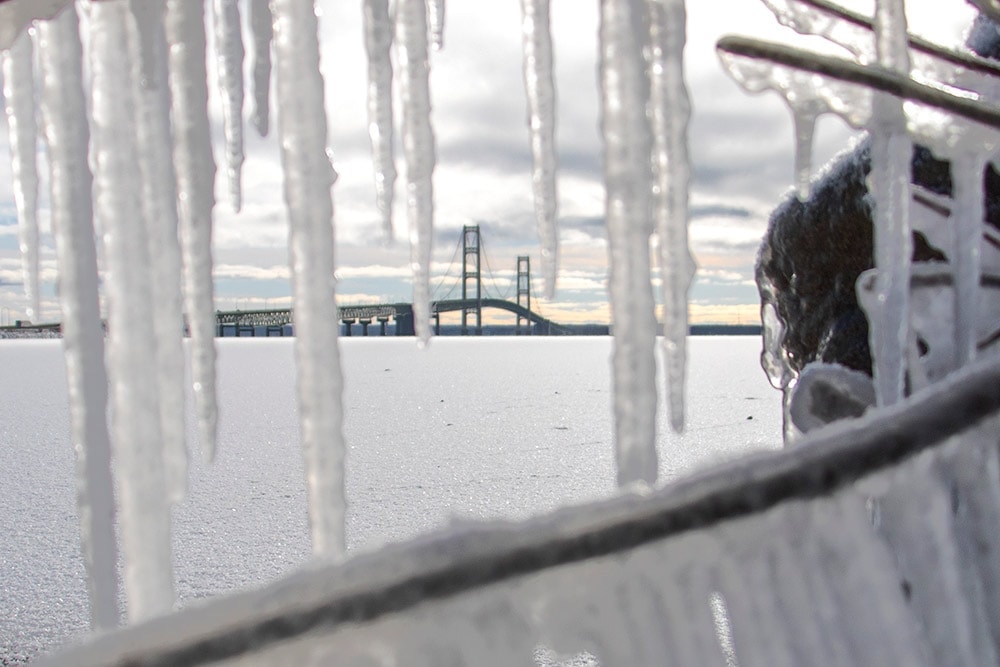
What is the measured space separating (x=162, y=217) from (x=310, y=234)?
0.12 m

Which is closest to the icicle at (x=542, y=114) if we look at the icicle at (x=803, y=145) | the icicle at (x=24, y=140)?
the icicle at (x=803, y=145)

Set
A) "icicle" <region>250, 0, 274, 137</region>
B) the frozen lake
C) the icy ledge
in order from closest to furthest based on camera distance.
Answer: the icy ledge
"icicle" <region>250, 0, 274, 137</region>
the frozen lake

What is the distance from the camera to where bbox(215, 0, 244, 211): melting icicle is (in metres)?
0.56

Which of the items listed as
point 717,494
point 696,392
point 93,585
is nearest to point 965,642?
point 717,494

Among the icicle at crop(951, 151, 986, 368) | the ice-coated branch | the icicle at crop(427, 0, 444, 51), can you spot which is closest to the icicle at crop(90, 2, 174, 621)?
the icicle at crop(427, 0, 444, 51)

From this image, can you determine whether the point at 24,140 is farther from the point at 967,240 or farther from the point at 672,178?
the point at 967,240

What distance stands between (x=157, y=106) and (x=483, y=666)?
1.29ft

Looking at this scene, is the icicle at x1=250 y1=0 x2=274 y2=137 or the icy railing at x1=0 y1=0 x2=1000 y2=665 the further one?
the icicle at x1=250 y1=0 x2=274 y2=137

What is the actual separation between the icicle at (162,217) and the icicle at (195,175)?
14 millimetres

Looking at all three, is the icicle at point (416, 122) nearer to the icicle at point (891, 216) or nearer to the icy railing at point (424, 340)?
the icy railing at point (424, 340)

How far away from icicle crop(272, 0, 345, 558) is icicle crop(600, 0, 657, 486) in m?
0.17

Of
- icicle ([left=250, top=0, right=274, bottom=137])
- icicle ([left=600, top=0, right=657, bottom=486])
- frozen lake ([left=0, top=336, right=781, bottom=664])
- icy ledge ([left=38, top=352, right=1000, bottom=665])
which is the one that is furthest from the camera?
frozen lake ([left=0, top=336, right=781, bottom=664])

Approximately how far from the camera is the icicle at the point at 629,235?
43cm

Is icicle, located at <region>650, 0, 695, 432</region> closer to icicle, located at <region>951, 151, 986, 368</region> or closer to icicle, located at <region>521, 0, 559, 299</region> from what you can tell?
icicle, located at <region>521, 0, 559, 299</region>
